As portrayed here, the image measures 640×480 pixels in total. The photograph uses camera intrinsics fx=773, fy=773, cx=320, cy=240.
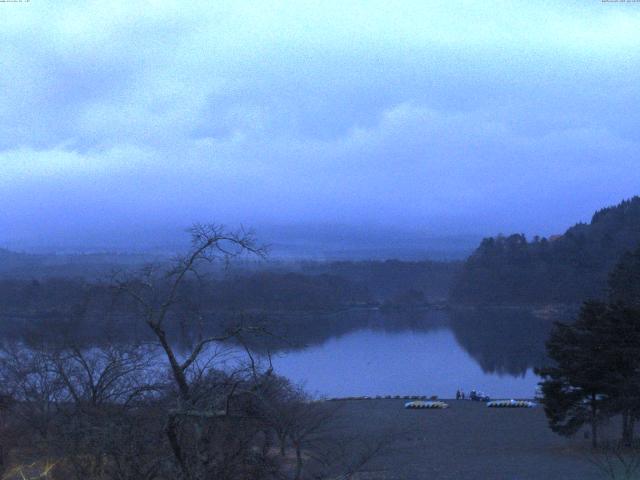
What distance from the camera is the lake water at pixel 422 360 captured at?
94.9 ft

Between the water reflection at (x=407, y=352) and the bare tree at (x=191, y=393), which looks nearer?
the bare tree at (x=191, y=393)

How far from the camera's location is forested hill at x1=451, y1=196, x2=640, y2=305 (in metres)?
69.8

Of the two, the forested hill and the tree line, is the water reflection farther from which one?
the forested hill

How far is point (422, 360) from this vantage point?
37781mm

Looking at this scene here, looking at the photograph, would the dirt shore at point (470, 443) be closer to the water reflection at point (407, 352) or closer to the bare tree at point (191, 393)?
the water reflection at point (407, 352)

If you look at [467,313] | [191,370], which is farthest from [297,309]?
[191,370]

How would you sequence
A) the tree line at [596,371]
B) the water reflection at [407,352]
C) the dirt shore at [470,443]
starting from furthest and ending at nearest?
the water reflection at [407,352], the tree line at [596,371], the dirt shore at [470,443]

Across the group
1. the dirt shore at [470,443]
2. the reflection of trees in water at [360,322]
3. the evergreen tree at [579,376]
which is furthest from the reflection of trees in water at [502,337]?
the evergreen tree at [579,376]

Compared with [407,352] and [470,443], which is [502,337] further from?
[470,443]

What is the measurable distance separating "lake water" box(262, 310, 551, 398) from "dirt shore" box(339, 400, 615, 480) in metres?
3.05

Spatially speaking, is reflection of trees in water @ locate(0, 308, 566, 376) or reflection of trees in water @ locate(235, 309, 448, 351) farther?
reflection of trees in water @ locate(235, 309, 448, 351)

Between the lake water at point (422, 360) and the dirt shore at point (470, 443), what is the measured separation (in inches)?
120

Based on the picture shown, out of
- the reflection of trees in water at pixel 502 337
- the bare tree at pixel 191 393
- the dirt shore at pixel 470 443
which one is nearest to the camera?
the bare tree at pixel 191 393

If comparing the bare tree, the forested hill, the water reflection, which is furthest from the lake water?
the bare tree
